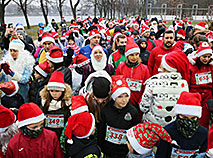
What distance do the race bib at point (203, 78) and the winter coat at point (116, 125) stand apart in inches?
61.5

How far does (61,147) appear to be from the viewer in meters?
2.38

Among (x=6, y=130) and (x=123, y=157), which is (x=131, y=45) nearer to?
(x=123, y=157)

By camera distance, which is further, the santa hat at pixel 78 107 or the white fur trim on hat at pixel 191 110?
the santa hat at pixel 78 107

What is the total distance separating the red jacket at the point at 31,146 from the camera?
2164mm

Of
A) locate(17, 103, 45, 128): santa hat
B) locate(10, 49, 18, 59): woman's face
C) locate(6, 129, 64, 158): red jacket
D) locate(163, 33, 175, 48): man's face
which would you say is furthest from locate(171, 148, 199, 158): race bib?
locate(10, 49, 18, 59): woman's face

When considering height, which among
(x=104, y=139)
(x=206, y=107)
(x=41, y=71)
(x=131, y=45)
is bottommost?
(x=104, y=139)

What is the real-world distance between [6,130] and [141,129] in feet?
5.55

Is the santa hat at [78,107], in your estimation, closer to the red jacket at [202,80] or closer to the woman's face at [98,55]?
the woman's face at [98,55]

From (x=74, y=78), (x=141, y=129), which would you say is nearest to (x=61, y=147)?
(x=141, y=129)

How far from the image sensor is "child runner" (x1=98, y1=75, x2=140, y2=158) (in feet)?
8.46

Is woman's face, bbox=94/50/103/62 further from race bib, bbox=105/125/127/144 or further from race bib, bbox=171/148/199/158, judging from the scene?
race bib, bbox=171/148/199/158

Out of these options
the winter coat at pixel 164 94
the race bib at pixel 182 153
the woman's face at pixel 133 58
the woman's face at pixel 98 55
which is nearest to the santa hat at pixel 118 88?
the winter coat at pixel 164 94

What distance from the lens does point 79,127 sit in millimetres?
2105

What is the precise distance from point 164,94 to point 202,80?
4.01 feet
